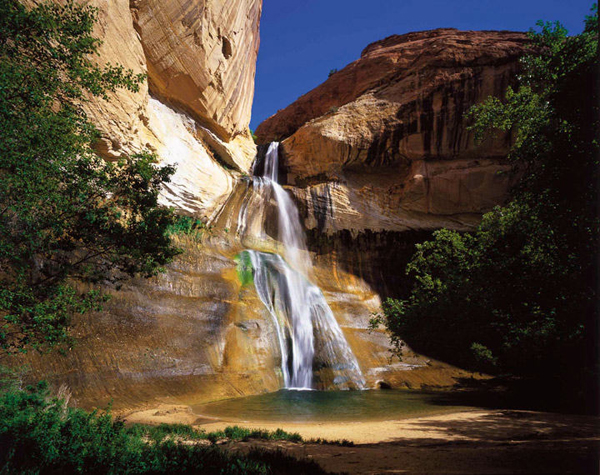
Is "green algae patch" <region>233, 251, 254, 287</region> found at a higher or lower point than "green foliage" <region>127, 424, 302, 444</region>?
higher

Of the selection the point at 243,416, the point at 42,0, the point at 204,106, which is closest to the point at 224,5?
the point at 204,106

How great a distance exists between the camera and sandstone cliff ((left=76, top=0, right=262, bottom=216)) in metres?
17.1

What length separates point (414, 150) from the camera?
1035 inches

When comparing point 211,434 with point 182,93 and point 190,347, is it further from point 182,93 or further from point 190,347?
point 182,93

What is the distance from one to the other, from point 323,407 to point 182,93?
20370 mm

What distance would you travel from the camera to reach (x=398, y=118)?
85.7 ft

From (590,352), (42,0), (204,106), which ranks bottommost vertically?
(590,352)

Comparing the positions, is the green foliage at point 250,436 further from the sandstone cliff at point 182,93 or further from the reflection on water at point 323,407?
the sandstone cliff at point 182,93

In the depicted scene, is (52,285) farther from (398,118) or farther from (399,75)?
(399,75)

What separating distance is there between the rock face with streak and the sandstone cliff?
6146 millimetres

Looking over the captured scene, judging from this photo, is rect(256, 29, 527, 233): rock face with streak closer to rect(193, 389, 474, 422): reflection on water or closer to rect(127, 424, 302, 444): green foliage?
rect(193, 389, 474, 422): reflection on water

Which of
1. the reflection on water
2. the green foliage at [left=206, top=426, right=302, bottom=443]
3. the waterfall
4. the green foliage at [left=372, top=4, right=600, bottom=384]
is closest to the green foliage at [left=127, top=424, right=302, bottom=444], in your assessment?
the green foliage at [left=206, top=426, right=302, bottom=443]

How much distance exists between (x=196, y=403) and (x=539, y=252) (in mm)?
11220

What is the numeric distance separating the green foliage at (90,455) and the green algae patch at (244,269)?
499 inches
